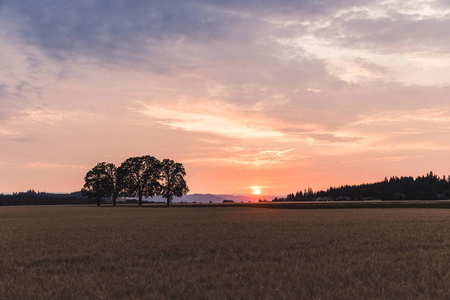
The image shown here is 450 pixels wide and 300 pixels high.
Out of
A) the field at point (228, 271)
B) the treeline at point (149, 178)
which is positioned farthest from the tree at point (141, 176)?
the field at point (228, 271)

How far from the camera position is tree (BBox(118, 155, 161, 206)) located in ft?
417

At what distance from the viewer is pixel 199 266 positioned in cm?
1282

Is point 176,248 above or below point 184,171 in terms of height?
below

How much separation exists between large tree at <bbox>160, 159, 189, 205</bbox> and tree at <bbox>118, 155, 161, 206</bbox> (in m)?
2.03

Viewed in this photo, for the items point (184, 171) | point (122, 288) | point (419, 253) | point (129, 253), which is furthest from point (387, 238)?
point (184, 171)

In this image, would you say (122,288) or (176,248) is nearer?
(122,288)

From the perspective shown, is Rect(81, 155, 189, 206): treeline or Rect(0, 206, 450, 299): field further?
Rect(81, 155, 189, 206): treeline

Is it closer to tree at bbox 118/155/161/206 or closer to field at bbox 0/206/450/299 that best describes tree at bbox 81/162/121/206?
tree at bbox 118/155/161/206

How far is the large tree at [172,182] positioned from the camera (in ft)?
417

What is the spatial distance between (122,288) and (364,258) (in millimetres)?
9033

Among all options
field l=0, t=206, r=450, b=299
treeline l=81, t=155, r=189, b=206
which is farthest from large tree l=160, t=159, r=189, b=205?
field l=0, t=206, r=450, b=299

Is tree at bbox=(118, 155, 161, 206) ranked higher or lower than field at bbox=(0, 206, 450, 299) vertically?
higher

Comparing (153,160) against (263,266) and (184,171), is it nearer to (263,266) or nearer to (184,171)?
(184,171)

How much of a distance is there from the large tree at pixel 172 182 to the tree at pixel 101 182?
748 inches
